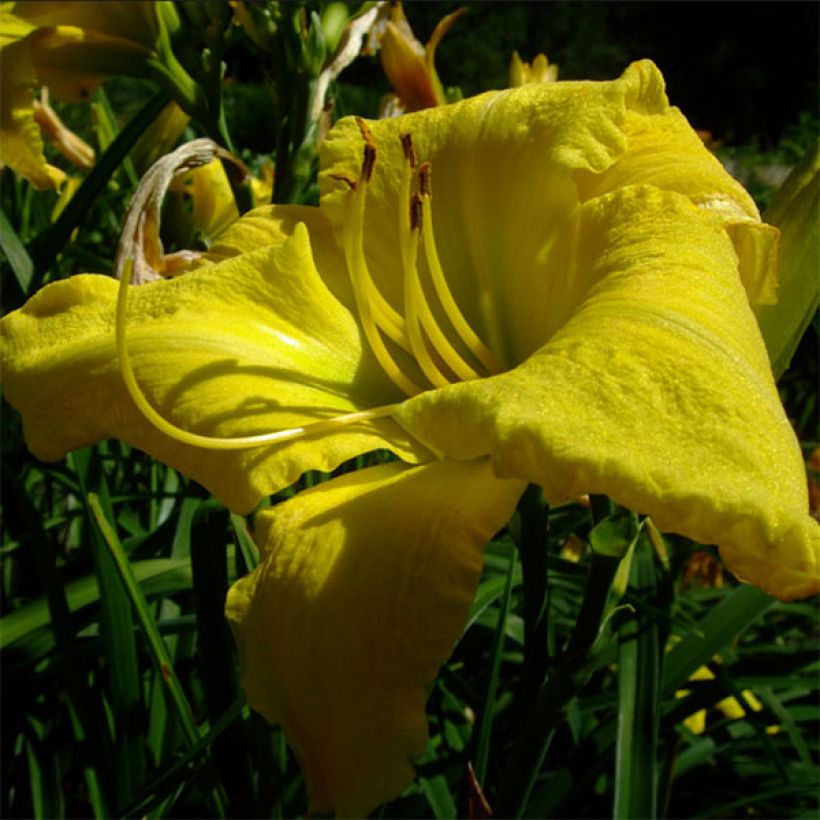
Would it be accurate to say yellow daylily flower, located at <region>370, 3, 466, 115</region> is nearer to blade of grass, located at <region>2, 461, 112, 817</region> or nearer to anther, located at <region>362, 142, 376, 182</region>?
anther, located at <region>362, 142, 376, 182</region>

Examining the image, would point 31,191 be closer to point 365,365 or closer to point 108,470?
point 108,470

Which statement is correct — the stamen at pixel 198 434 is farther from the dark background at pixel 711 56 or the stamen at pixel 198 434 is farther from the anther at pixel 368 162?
the dark background at pixel 711 56

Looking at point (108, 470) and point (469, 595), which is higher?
point (469, 595)

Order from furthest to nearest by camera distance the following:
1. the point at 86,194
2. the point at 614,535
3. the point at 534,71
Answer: the point at 534,71
the point at 86,194
the point at 614,535

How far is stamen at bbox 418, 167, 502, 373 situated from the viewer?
2.49 feet

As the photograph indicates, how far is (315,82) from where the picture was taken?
3.31ft

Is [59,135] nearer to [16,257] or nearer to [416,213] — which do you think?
[16,257]

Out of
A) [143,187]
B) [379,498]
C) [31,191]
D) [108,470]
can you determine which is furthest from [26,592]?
[379,498]

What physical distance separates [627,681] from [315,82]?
2.47 feet

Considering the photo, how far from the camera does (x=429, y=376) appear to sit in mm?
768

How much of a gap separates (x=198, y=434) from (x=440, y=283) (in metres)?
0.24

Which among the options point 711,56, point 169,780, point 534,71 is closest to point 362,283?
point 169,780

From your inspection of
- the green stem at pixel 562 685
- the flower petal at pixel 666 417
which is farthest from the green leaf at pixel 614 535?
the flower petal at pixel 666 417

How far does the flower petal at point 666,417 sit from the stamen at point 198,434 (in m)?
0.10
